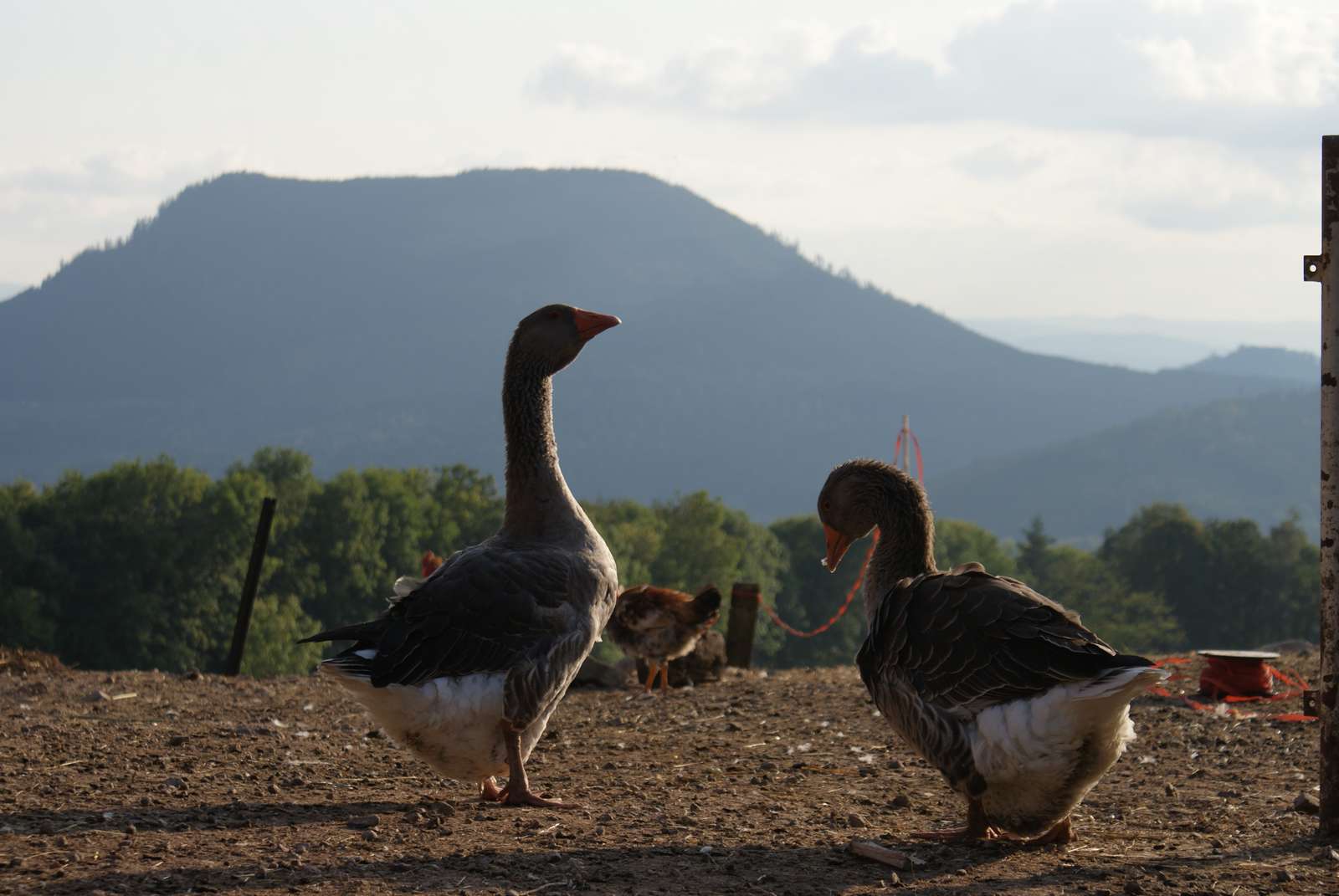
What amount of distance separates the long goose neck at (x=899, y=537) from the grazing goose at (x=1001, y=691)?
183mm

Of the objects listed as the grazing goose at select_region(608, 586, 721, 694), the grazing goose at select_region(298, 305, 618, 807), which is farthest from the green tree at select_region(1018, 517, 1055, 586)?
the grazing goose at select_region(298, 305, 618, 807)

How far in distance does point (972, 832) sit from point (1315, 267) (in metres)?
3.57

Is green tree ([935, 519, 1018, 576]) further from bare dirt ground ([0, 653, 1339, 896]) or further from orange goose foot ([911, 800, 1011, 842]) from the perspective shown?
orange goose foot ([911, 800, 1011, 842])

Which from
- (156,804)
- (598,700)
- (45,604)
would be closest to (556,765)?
(156,804)

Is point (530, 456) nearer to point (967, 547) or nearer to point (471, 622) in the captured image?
point (471, 622)

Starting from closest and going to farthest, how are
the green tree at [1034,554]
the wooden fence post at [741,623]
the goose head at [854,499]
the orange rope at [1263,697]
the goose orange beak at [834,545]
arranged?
the goose head at [854,499], the goose orange beak at [834,545], the orange rope at [1263,697], the wooden fence post at [741,623], the green tree at [1034,554]

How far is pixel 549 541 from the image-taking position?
8.23 metres

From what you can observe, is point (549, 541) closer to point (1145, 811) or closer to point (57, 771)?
point (57, 771)

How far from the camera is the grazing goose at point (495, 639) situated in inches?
279

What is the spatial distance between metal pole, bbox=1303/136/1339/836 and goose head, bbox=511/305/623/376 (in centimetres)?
430

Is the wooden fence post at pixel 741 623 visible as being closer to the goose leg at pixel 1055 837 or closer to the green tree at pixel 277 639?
the goose leg at pixel 1055 837

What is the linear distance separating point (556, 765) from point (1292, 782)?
5.09m

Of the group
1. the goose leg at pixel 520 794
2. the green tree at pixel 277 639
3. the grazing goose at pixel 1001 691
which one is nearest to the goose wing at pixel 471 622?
the goose leg at pixel 520 794

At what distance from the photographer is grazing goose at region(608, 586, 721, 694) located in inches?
567
